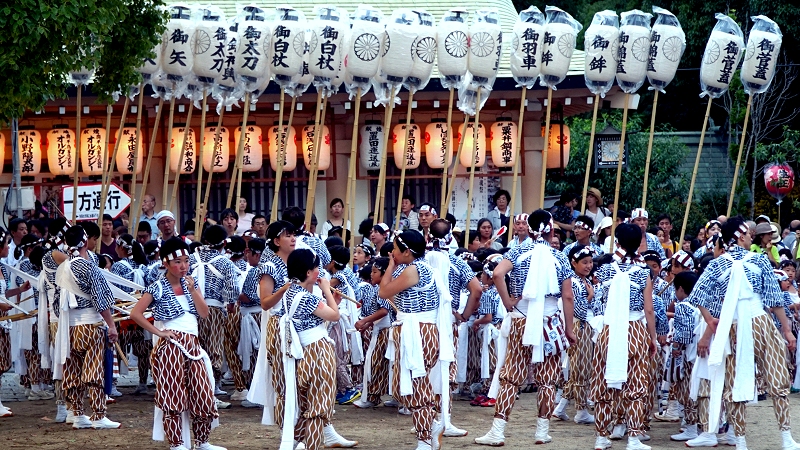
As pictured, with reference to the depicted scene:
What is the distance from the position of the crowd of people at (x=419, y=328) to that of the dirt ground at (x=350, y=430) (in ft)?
0.68

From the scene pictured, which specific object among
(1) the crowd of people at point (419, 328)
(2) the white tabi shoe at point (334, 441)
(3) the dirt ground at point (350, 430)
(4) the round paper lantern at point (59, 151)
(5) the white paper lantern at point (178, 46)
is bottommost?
(3) the dirt ground at point (350, 430)

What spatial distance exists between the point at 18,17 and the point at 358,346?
222 inches

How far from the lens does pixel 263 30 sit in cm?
1477

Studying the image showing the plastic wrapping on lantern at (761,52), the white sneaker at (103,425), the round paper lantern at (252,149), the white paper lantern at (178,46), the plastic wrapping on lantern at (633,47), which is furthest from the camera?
the round paper lantern at (252,149)

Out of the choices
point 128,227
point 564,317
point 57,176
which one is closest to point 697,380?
point 564,317

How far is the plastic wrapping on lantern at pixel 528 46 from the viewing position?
1582cm

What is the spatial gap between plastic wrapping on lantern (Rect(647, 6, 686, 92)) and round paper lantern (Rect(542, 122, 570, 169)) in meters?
4.91

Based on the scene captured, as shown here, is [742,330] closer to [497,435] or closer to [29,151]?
[497,435]

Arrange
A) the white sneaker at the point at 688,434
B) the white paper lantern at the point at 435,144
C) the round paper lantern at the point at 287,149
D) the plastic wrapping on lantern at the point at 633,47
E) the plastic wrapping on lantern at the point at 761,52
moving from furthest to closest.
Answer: the white paper lantern at the point at 435,144 < the round paper lantern at the point at 287,149 < the plastic wrapping on lantern at the point at 761,52 < the plastic wrapping on lantern at the point at 633,47 < the white sneaker at the point at 688,434

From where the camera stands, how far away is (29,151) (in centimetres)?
1983

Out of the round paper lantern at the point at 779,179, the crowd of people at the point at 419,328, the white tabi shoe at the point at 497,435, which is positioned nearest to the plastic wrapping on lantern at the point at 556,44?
the crowd of people at the point at 419,328

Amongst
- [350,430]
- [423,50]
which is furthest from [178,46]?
[350,430]

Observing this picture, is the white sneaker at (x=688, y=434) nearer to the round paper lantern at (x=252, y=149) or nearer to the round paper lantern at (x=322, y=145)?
the round paper lantern at (x=322, y=145)

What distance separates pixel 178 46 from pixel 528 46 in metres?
4.77
